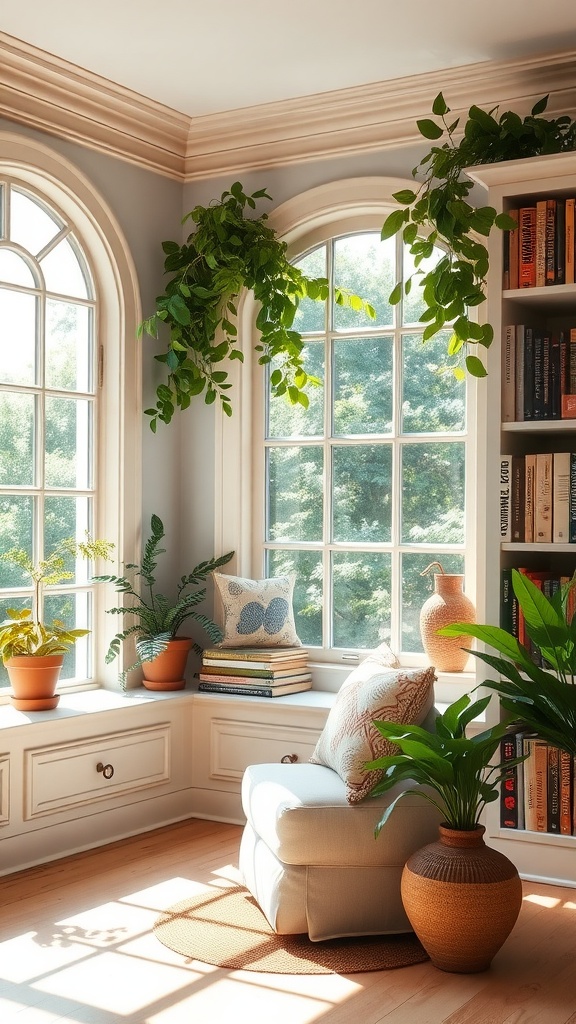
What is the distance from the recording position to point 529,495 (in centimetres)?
372

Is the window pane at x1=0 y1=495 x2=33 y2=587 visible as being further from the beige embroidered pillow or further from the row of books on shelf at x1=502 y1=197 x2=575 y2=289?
the row of books on shelf at x1=502 y1=197 x2=575 y2=289

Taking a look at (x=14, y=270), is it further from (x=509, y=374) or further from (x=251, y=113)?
(x=509, y=374)

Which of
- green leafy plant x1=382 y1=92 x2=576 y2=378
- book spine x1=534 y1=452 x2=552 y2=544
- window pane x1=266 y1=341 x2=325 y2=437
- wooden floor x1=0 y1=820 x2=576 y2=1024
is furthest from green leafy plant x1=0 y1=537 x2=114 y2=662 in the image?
book spine x1=534 y1=452 x2=552 y2=544

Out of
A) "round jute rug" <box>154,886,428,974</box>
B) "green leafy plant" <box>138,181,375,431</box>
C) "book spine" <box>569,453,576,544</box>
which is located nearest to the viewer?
"round jute rug" <box>154,886,428,974</box>

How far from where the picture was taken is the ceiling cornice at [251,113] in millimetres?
A: 3908

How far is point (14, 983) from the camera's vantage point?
9.27 feet

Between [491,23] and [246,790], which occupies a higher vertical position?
[491,23]

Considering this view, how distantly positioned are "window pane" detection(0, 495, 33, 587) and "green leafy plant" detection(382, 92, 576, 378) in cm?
158

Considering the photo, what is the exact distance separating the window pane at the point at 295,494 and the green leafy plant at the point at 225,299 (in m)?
0.27

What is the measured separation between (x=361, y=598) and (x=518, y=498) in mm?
959

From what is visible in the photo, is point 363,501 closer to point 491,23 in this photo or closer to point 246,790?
point 246,790

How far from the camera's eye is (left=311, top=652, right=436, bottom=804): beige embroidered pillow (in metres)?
3.15

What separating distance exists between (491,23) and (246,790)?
261cm

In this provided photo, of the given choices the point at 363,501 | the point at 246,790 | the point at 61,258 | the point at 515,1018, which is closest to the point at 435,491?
the point at 363,501
